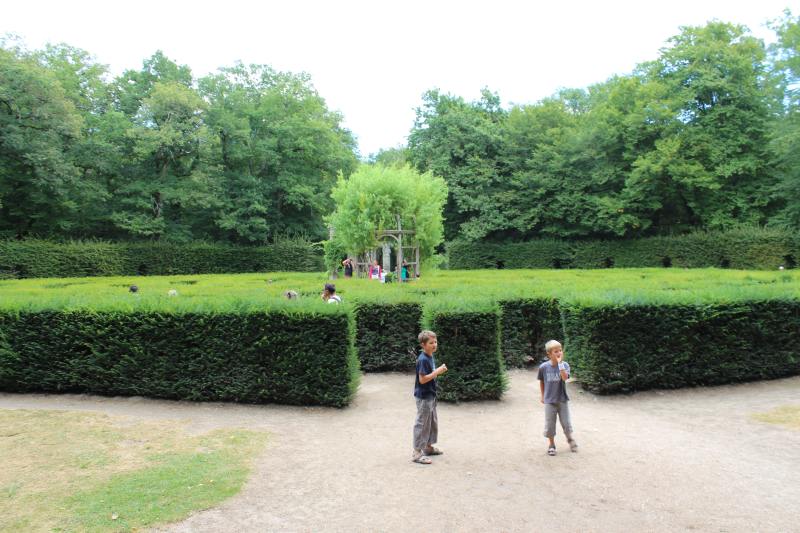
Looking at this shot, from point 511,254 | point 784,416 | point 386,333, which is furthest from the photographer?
point 511,254

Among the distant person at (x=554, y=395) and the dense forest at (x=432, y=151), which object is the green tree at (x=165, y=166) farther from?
the distant person at (x=554, y=395)

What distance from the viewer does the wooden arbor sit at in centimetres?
2225

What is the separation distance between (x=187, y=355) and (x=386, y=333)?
4.03 m

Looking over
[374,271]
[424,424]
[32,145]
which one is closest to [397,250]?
[374,271]

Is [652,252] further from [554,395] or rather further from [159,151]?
[159,151]

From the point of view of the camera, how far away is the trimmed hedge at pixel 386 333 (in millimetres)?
11195

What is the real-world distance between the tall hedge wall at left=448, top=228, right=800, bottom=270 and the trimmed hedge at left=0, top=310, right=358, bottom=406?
102 ft

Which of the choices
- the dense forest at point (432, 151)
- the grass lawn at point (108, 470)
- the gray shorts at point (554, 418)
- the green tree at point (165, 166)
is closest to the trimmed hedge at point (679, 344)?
the gray shorts at point (554, 418)

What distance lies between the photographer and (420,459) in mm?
6195

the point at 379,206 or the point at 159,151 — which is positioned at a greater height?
the point at 159,151

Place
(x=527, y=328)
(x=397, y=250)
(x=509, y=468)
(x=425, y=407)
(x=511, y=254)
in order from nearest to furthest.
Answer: (x=509, y=468) → (x=425, y=407) → (x=527, y=328) → (x=397, y=250) → (x=511, y=254)

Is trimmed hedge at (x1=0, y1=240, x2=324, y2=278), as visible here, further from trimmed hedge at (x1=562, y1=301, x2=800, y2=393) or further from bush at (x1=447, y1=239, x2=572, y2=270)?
trimmed hedge at (x1=562, y1=301, x2=800, y2=393)

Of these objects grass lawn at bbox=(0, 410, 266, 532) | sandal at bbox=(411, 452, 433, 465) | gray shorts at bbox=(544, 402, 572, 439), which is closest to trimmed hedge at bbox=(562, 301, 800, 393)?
gray shorts at bbox=(544, 402, 572, 439)

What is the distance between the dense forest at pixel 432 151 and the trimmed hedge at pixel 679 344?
23.4 metres
